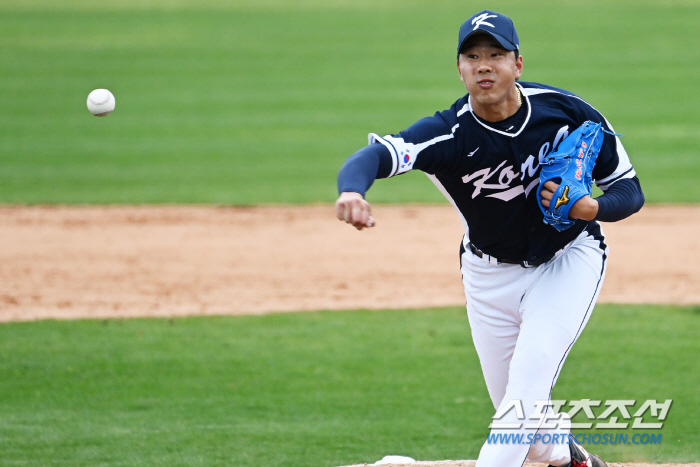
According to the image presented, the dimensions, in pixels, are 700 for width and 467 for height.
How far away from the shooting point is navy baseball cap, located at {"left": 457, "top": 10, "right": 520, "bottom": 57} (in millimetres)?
3529

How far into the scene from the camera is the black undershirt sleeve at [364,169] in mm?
3203

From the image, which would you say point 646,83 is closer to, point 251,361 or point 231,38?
point 231,38

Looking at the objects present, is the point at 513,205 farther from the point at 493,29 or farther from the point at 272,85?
the point at 272,85

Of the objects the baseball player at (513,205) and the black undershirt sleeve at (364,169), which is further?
the baseball player at (513,205)

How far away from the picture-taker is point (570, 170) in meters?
3.55

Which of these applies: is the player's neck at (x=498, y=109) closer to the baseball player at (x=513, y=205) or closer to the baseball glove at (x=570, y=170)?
the baseball player at (x=513, y=205)

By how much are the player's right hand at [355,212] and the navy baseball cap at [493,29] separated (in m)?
0.92

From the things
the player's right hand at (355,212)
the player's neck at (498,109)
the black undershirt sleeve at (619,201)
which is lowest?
the black undershirt sleeve at (619,201)

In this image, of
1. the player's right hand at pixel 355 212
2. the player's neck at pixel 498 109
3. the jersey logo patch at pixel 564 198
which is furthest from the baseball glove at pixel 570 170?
the player's right hand at pixel 355 212

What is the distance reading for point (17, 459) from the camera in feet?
15.9

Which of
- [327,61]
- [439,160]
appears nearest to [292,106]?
[327,61]

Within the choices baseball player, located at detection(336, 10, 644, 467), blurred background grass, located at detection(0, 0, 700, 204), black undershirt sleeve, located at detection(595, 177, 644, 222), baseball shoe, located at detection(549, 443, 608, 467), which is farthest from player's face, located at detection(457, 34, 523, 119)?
blurred background grass, located at detection(0, 0, 700, 204)

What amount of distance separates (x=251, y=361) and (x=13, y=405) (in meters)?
1.68

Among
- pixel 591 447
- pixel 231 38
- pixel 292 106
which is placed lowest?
pixel 591 447
